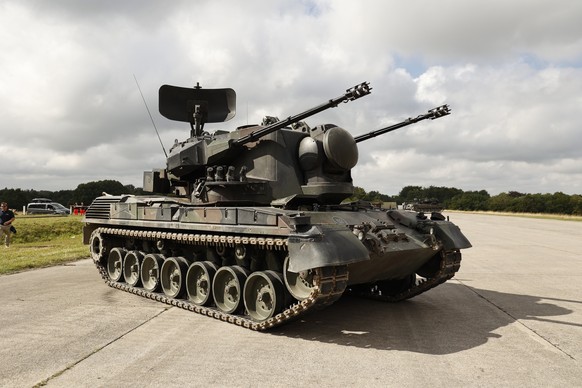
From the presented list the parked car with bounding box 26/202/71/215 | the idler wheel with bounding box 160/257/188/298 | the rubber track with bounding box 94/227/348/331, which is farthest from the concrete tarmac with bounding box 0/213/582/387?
the parked car with bounding box 26/202/71/215

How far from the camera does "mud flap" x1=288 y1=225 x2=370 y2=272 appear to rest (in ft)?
22.3

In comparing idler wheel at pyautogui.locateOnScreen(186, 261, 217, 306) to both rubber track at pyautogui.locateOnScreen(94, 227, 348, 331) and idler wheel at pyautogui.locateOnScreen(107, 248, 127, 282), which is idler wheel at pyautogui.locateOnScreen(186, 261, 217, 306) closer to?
rubber track at pyautogui.locateOnScreen(94, 227, 348, 331)

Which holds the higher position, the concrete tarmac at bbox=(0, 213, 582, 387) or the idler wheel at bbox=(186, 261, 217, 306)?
the idler wheel at bbox=(186, 261, 217, 306)

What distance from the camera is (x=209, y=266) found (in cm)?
929

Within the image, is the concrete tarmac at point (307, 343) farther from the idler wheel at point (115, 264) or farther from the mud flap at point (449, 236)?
the mud flap at point (449, 236)

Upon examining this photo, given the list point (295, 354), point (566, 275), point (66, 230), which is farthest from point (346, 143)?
point (66, 230)

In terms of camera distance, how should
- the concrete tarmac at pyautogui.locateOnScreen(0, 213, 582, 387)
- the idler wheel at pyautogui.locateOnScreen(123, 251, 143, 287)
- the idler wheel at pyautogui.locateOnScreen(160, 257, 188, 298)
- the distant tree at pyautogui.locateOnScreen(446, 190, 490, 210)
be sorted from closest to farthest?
the concrete tarmac at pyautogui.locateOnScreen(0, 213, 582, 387)
the idler wheel at pyautogui.locateOnScreen(160, 257, 188, 298)
the idler wheel at pyautogui.locateOnScreen(123, 251, 143, 287)
the distant tree at pyautogui.locateOnScreen(446, 190, 490, 210)

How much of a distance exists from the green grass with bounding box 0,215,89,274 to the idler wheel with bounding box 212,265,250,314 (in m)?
8.33

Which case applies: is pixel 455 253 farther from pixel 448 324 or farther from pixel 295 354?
pixel 295 354

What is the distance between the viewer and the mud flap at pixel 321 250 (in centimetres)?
681

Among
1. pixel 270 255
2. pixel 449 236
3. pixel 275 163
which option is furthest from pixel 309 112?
pixel 449 236

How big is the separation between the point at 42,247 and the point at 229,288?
1528 centimetres

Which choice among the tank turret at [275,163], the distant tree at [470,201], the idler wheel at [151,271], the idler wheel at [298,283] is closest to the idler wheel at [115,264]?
the idler wheel at [151,271]

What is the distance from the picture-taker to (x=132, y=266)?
11.7 metres
